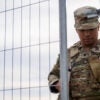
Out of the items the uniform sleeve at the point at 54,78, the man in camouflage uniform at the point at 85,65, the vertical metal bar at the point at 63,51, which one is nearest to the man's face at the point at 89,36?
the man in camouflage uniform at the point at 85,65

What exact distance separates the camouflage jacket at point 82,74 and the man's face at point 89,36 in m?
0.05

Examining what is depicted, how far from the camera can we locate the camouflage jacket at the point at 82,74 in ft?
5.50

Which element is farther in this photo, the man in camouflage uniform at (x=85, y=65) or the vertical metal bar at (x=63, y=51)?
the man in camouflage uniform at (x=85, y=65)

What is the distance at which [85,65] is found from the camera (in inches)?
68.7

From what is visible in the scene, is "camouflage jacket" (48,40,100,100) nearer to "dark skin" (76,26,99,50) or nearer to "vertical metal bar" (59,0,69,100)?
"dark skin" (76,26,99,50)

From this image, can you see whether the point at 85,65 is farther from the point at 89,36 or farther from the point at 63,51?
the point at 63,51

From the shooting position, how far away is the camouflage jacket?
168cm

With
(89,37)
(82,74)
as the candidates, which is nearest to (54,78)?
(82,74)

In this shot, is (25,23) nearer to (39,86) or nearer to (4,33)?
(4,33)

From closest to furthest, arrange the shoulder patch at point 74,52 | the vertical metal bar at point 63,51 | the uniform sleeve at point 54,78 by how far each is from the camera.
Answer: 1. the vertical metal bar at point 63,51
2. the uniform sleeve at point 54,78
3. the shoulder patch at point 74,52

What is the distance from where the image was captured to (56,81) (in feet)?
5.49

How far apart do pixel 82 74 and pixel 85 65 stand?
0.16ft

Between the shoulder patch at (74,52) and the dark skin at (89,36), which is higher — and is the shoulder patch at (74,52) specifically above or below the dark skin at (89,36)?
below

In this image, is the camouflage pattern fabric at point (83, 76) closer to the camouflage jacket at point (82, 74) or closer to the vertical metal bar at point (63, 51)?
the camouflage jacket at point (82, 74)
